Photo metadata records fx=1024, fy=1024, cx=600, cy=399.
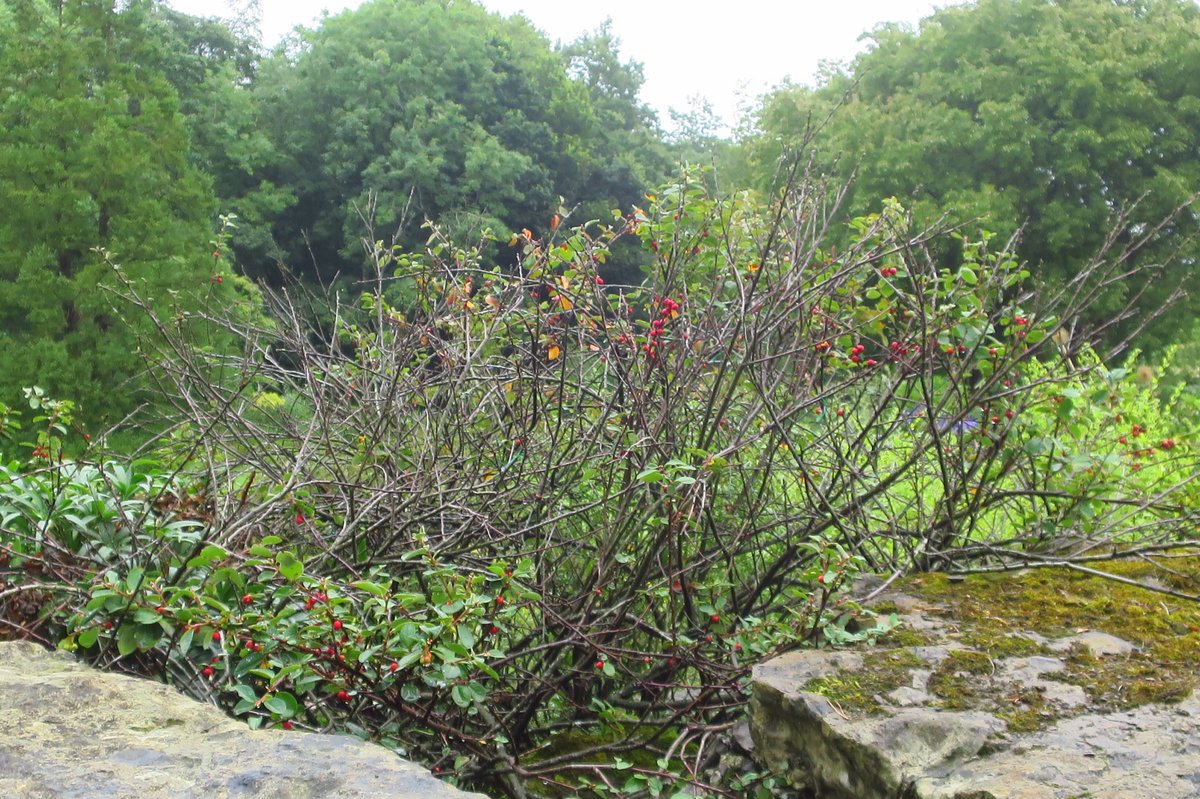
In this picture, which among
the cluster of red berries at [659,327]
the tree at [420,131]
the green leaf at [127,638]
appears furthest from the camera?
the tree at [420,131]

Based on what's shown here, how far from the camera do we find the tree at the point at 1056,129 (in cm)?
2170

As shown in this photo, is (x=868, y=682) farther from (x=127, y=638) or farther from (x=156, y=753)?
(x=127, y=638)

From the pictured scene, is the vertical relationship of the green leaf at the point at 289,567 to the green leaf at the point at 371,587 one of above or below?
above

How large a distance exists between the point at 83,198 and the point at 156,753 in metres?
15.3

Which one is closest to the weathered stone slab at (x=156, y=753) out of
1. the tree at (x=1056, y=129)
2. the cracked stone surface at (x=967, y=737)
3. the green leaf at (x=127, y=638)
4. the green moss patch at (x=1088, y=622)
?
the green leaf at (x=127, y=638)

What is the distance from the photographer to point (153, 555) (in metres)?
2.96

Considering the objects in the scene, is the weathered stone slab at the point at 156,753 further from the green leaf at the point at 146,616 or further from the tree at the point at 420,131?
the tree at the point at 420,131

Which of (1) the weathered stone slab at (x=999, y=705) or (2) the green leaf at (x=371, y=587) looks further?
(2) the green leaf at (x=371, y=587)

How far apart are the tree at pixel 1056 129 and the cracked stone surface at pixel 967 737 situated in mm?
19272

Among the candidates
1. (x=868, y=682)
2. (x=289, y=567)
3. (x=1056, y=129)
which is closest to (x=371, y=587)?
(x=289, y=567)

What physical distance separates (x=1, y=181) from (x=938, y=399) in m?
15.3

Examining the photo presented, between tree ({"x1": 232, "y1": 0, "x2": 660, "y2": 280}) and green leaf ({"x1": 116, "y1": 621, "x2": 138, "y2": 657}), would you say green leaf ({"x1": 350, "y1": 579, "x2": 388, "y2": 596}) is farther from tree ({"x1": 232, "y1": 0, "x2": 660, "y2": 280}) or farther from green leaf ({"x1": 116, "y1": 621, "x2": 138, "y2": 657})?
tree ({"x1": 232, "y1": 0, "x2": 660, "y2": 280})

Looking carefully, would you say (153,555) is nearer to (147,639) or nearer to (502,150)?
(147,639)

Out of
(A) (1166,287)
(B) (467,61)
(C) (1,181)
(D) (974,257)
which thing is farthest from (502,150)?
(D) (974,257)
